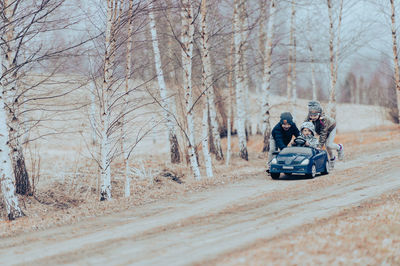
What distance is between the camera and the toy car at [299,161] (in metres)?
11.3

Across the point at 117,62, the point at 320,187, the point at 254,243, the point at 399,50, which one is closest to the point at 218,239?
the point at 254,243

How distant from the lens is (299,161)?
11.3m

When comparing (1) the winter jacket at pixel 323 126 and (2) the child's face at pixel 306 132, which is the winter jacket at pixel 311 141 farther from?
(1) the winter jacket at pixel 323 126

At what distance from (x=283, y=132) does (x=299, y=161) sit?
140 cm

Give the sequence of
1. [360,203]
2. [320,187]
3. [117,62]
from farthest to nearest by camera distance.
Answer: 1. [117,62]
2. [320,187]
3. [360,203]

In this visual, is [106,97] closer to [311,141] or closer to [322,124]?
[311,141]

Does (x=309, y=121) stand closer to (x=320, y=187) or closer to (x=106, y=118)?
(x=320, y=187)

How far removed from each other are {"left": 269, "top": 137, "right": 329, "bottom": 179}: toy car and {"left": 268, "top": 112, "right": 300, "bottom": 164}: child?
1.30ft

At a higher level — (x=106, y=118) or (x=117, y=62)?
(x=117, y=62)

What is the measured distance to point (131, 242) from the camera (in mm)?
6500

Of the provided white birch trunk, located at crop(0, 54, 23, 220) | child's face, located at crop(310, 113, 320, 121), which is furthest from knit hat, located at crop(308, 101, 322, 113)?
white birch trunk, located at crop(0, 54, 23, 220)

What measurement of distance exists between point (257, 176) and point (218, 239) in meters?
6.63

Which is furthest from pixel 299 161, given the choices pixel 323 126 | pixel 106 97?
pixel 106 97

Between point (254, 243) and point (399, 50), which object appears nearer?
point (254, 243)
